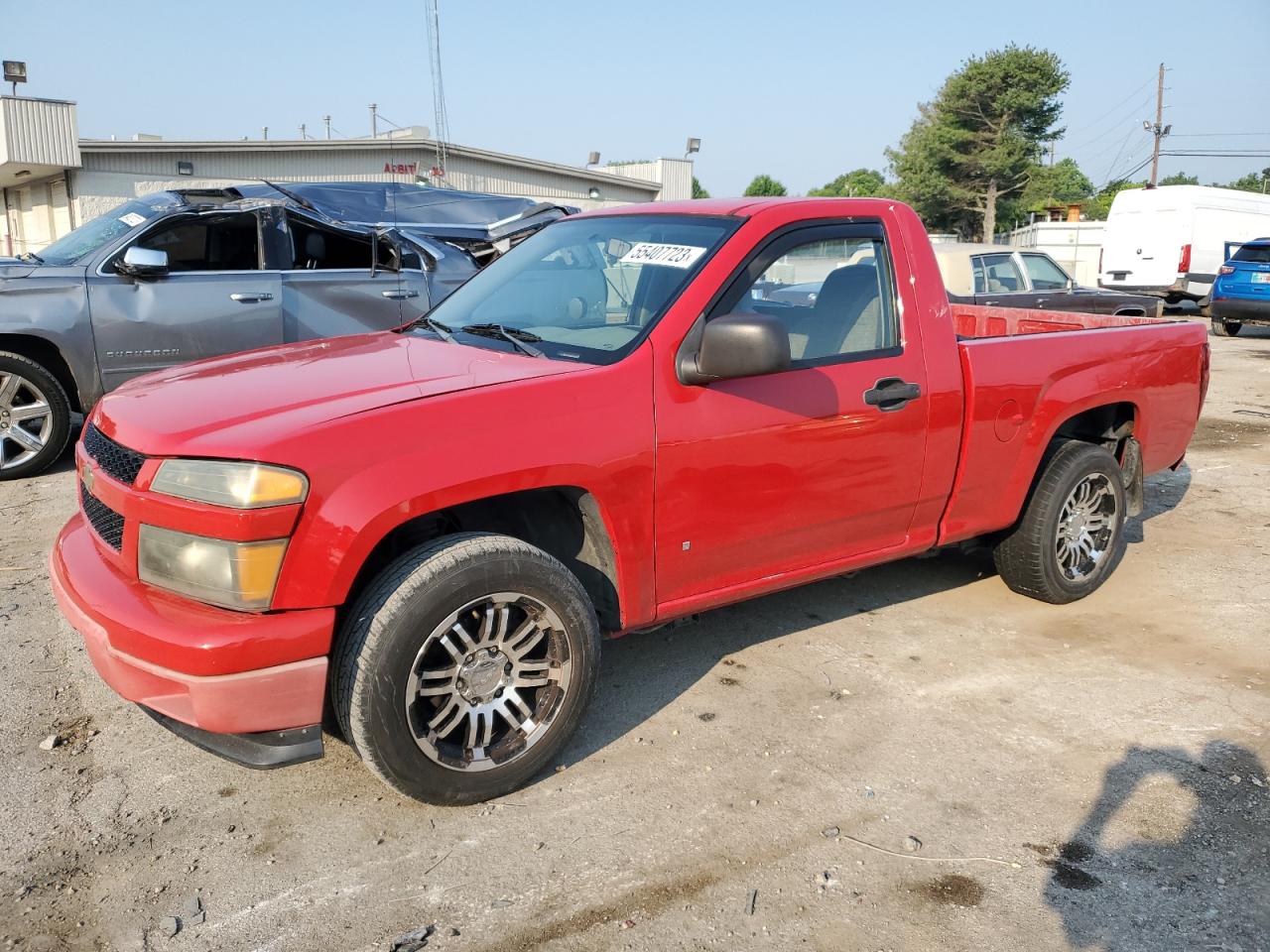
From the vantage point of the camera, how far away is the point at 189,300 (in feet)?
23.1

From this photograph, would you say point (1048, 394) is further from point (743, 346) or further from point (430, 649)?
point (430, 649)

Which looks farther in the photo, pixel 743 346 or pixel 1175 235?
pixel 1175 235

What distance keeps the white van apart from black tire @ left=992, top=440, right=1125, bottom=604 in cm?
1817

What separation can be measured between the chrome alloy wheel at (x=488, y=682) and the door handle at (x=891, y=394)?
1.48 meters

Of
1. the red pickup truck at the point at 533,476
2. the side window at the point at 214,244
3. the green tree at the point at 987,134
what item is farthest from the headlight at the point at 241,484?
the green tree at the point at 987,134

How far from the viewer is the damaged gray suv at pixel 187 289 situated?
6.62 m

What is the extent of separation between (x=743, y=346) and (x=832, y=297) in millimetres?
919

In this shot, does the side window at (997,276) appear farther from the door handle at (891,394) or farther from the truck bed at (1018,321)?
the door handle at (891,394)

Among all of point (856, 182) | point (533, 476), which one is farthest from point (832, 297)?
point (856, 182)

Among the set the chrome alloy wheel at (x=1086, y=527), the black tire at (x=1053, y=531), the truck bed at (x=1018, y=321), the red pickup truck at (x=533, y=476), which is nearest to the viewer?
the red pickup truck at (x=533, y=476)

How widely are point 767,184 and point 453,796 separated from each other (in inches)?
2795

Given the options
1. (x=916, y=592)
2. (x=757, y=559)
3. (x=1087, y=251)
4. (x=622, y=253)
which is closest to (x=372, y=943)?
(x=757, y=559)

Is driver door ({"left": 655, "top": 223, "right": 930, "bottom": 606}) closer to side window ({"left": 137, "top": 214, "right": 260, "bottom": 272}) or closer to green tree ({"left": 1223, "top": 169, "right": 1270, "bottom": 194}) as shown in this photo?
side window ({"left": 137, "top": 214, "right": 260, "bottom": 272})

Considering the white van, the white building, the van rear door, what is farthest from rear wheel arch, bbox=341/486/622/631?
the van rear door
